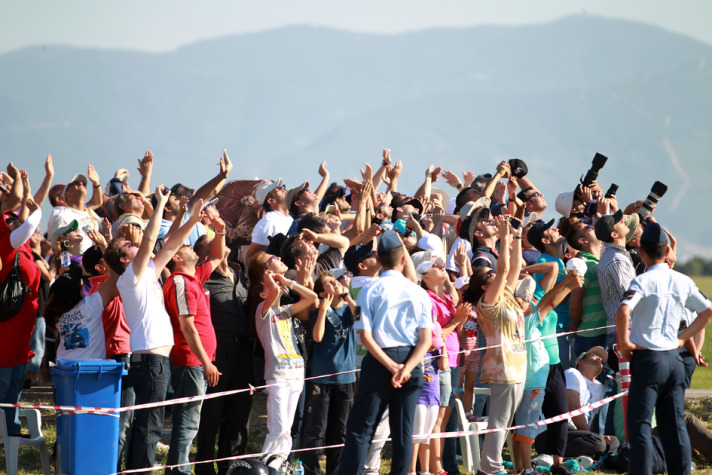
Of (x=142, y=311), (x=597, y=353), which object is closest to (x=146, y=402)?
(x=142, y=311)

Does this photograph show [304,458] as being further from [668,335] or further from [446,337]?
[668,335]

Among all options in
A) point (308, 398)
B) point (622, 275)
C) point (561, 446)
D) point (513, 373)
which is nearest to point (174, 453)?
point (308, 398)

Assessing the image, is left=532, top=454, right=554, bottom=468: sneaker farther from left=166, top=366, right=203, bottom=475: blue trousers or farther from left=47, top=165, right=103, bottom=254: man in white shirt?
left=47, top=165, right=103, bottom=254: man in white shirt

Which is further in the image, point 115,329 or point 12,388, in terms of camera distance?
point 12,388

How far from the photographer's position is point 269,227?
8.56 meters

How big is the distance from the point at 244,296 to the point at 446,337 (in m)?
1.59

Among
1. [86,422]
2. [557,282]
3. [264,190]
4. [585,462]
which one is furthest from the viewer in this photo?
[264,190]

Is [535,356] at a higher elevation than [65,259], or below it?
below

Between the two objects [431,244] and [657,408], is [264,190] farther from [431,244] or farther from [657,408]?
[657,408]

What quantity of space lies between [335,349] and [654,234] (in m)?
2.39

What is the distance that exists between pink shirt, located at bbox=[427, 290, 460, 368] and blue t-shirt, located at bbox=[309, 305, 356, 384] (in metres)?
0.69

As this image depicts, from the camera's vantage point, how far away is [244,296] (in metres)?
6.94

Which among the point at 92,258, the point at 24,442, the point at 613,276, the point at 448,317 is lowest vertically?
the point at 24,442

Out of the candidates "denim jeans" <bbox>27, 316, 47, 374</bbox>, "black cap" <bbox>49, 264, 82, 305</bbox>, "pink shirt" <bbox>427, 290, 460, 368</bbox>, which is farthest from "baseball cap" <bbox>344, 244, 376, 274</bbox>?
"denim jeans" <bbox>27, 316, 47, 374</bbox>
